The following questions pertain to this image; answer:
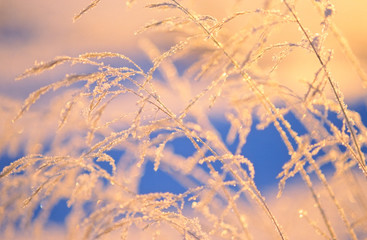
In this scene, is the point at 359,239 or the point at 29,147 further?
the point at 29,147

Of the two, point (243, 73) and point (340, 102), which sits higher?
point (243, 73)

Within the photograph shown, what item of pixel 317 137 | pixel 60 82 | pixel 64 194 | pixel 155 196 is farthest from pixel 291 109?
pixel 64 194

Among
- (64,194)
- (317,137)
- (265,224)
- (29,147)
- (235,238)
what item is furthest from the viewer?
(29,147)

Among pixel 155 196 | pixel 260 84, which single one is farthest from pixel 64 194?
pixel 260 84

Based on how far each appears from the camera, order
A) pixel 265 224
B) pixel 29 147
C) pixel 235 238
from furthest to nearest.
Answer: pixel 29 147 → pixel 265 224 → pixel 235 238

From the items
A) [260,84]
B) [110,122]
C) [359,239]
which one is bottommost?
[359,239]

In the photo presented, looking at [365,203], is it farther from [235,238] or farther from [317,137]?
[235,238]

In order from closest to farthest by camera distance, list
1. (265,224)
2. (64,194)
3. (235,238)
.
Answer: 1. (235,238)
2. (265,224)
3. (64,194)

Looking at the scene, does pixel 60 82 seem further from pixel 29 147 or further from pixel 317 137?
pixel 29 147

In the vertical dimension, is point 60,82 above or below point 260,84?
above
